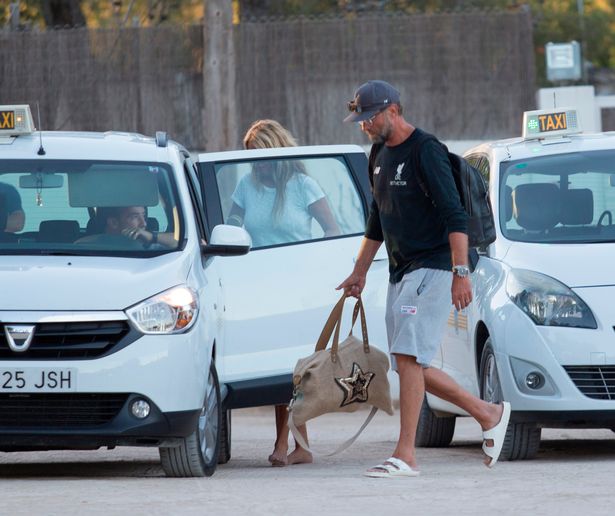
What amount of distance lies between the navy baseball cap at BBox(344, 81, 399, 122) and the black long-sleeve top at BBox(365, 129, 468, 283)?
211 mm

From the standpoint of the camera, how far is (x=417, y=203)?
25.6 feet

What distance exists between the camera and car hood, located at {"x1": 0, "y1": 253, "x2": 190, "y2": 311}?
7625 millimetres

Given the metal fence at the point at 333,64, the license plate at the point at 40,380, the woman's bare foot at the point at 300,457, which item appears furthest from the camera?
the metal fence at the point at 333,64

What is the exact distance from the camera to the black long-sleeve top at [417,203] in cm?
764

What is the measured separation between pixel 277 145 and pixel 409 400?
2463 mm

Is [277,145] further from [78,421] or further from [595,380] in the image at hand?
[78,421]

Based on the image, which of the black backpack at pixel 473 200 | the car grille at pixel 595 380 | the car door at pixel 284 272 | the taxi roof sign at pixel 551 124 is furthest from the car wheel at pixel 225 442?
the taxi roof sign at pixel 551 124

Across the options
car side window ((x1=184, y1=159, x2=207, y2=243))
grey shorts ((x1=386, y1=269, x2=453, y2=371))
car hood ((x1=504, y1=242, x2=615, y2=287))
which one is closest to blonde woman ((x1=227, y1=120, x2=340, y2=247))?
car side window ((x1=184, y1=159, x2=207, y2=243))

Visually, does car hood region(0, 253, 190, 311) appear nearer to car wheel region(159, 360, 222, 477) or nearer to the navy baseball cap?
car wheel region(159, 360, 222, 477)

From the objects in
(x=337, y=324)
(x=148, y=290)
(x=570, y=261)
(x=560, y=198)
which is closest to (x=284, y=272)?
(x=337, y=324)

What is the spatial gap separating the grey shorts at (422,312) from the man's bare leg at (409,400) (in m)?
0.06

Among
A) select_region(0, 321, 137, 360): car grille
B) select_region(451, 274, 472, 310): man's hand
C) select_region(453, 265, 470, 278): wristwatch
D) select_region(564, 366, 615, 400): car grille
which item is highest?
select_region(453, 265, 470, 278): wristwatch

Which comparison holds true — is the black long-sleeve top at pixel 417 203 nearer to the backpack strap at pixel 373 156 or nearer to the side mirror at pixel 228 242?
the backpack strap at pixel 373 156

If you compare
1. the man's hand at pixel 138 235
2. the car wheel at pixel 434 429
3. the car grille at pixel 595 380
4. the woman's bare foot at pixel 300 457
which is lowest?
the car wheel at pixel 434 429
